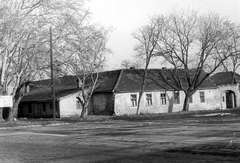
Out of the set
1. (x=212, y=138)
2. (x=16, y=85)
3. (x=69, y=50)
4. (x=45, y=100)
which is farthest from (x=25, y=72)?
(x=212, y=138)

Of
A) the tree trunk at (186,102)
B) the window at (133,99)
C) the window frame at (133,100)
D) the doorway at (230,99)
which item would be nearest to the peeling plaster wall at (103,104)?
the window frame at (133,100)

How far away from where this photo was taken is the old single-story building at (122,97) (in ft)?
149

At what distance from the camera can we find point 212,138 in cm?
1653

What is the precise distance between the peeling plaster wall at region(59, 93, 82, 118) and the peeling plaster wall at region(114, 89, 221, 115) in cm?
502

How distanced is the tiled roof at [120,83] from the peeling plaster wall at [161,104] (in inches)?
32.7

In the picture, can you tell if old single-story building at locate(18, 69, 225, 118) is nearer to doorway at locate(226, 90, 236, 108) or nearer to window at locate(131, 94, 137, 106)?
window at locate(131, 94, 137, 106)

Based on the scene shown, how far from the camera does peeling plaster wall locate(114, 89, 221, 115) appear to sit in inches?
1782

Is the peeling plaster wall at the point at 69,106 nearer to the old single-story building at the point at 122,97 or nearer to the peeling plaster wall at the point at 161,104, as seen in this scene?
the old single-story building at the point at 122,97

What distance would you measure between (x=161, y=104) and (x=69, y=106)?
37.7 ft

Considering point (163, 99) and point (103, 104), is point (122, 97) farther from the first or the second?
point (163, 99)

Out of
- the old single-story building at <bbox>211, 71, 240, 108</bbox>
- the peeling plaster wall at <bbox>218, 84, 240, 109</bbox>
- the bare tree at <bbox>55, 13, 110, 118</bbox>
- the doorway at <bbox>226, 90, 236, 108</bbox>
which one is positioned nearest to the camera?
the bare tree at <bbox>55, 13, 110, 118</bbox>

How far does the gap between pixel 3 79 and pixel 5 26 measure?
605 cm

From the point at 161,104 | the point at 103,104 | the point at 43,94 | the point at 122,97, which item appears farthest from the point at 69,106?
the point at 161,104

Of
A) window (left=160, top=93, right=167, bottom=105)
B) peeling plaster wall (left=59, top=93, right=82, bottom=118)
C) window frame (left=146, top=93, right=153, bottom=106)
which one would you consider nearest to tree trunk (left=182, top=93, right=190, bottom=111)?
window (left=160, top=93, right=167, bottom=105)
